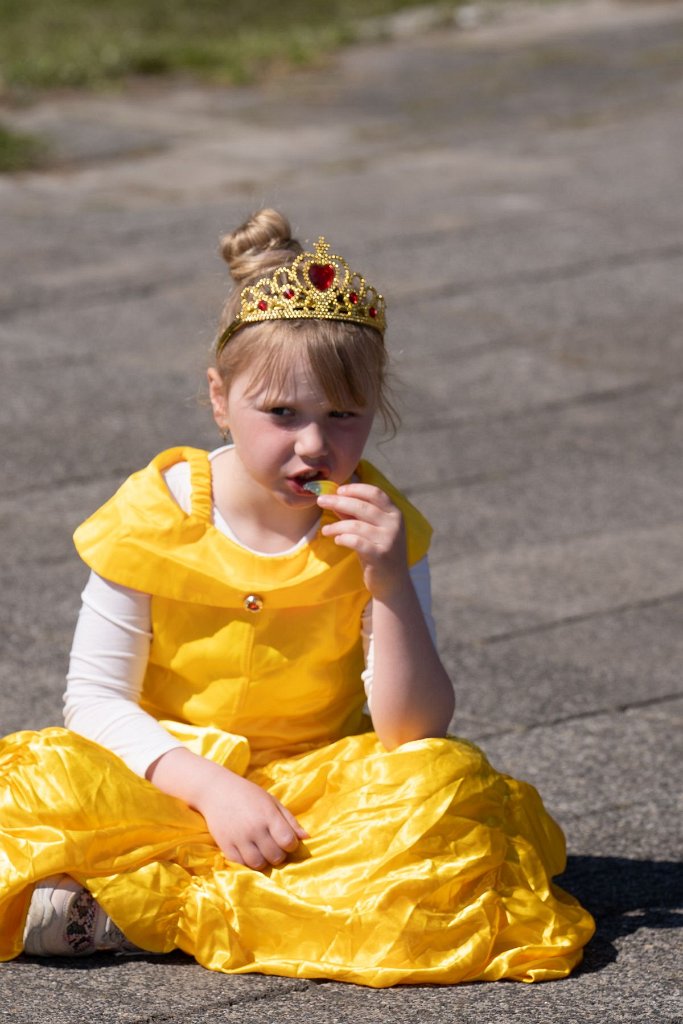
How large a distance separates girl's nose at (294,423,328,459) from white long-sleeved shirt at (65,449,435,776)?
0.62 feet

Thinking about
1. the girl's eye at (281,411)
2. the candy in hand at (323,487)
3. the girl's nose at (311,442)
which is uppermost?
the girl's eye at (281,411)

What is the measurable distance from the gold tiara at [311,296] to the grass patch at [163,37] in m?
7.99

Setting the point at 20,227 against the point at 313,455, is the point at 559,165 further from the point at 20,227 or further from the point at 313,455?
the point at 313,455

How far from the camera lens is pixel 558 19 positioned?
1270 centimetres

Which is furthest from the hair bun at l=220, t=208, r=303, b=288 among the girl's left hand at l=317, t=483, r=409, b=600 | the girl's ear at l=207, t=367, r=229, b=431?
the girl's left hand at l=317, t=483, r=409, b=600

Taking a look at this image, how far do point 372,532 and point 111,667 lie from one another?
458mm

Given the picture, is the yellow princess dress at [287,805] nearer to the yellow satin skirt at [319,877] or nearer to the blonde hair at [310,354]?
the yellow satin skirt at [319,877]

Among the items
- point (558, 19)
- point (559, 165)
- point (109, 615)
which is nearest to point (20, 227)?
point (559, 165)

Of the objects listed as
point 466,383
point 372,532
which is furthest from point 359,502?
point 466,383

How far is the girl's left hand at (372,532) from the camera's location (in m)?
2.50

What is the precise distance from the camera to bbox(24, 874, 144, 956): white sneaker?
2.41m

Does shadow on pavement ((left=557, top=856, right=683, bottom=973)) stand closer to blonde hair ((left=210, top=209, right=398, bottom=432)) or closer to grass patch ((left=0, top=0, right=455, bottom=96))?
blonde hair ((left=210, top=209, right=398, bottom=432))

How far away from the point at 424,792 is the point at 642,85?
8.85 m

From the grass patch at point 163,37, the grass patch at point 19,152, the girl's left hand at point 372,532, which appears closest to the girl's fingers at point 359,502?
the girl's left hand at point 372,532
